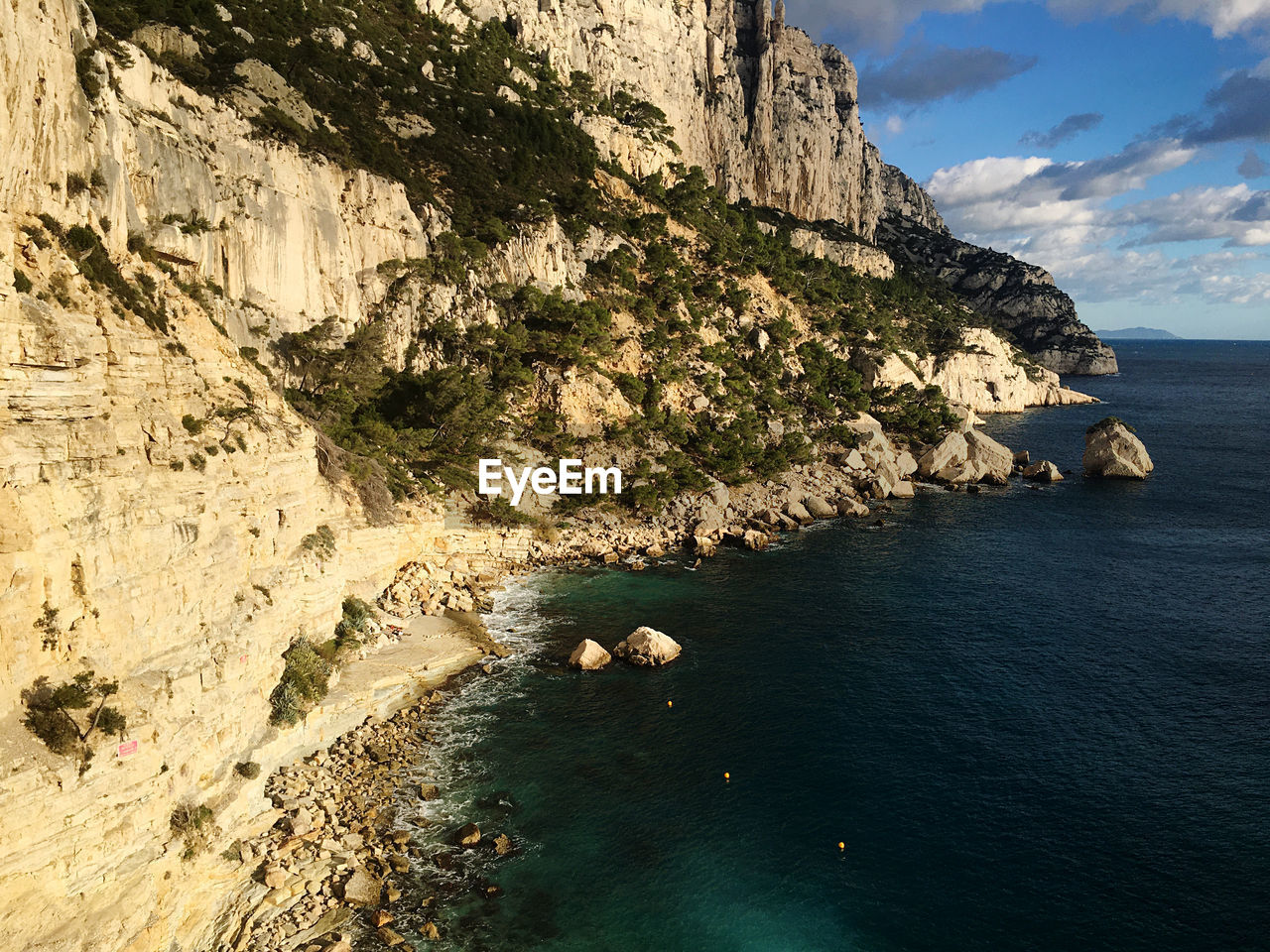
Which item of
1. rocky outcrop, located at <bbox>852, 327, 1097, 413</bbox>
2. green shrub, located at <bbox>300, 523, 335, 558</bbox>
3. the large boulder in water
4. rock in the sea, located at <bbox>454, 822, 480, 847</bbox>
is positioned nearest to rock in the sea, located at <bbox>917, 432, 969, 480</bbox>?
the large boulder in water

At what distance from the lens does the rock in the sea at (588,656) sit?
130 ft

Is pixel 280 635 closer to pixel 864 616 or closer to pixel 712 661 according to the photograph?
pixel 712 661

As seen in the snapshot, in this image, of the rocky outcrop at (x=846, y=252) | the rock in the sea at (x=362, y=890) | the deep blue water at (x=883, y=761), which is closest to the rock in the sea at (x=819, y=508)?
the deep blue water at (x=883, y=761)

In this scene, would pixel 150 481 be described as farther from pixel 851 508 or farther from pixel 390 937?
pixel 851 508

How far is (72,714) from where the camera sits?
19.4m

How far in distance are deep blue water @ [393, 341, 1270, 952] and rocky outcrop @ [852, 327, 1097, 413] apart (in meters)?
77.1

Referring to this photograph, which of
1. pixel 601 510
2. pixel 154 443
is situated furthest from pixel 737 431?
pixel 154 443

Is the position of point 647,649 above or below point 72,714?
below

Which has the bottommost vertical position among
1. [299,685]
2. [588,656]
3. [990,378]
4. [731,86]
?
[588,656]

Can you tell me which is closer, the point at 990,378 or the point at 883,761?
the point at 883,761

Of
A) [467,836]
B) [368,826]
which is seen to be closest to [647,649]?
[467,836]

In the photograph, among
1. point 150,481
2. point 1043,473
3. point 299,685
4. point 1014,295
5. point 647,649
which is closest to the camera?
point 150,481

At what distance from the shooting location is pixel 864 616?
47.4m

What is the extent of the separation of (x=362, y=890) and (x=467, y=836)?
3.86 m
